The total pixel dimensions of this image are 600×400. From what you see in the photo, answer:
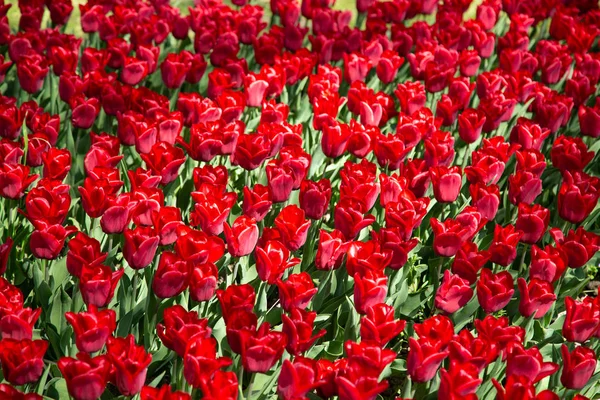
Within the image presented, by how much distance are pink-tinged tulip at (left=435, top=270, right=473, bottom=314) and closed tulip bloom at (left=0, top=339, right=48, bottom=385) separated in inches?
43.9

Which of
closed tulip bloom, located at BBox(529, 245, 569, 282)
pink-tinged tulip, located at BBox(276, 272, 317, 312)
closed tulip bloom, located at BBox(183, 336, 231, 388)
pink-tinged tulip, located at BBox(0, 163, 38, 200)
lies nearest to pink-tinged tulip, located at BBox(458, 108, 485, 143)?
closed tulip bloom, located at BBox(529, 245, 569, 282)

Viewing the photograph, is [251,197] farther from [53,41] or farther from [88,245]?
[53,41]

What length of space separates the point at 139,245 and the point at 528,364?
1091mm

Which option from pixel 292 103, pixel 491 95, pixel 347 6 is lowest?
pixel 347 6

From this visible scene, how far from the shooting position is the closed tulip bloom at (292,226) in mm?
2553

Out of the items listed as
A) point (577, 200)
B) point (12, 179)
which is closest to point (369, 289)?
point (577, 200)

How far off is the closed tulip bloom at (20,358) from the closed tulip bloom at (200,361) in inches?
13.6

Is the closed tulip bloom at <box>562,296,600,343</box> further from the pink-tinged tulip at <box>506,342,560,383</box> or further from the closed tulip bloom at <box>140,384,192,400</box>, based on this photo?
the closed tulip bloom at <box>140,384,192,400</box>

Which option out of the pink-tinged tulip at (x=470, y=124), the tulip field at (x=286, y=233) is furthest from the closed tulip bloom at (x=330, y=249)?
the pink-tinged tulip at (x=470, y=124)

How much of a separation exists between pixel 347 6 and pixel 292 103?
3603 millimetres

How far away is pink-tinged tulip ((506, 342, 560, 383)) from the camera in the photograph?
2100 millimetres

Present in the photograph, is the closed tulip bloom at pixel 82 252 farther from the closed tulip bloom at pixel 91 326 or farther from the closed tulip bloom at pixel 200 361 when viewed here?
the closed tulip bloom at pixel 200 361

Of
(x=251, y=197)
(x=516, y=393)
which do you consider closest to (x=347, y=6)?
(x=251, y=197)

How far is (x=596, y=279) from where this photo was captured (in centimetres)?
383
